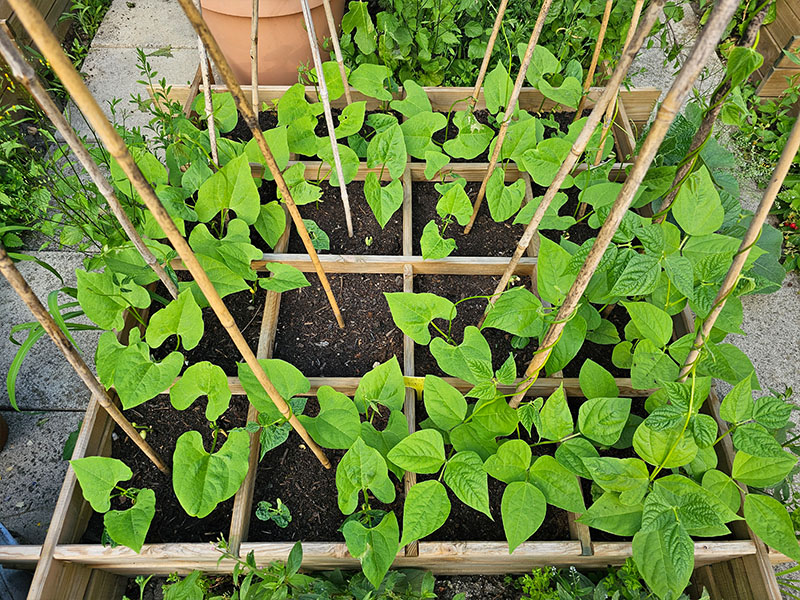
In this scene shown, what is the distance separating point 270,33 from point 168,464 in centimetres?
154

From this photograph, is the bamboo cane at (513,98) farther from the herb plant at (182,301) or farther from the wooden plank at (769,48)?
the wooden plank at (769,48)

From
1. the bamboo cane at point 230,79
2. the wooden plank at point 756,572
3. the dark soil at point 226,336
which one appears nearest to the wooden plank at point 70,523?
the dark soil at point 226,336

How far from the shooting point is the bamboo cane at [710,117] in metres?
1.09

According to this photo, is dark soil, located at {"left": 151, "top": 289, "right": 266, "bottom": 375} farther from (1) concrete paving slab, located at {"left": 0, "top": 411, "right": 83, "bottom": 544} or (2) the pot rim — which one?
(2) the pot rim

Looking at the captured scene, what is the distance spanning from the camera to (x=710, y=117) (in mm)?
1258

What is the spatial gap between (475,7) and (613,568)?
1843 millimetres

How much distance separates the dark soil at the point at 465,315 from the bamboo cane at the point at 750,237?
1.43 feet

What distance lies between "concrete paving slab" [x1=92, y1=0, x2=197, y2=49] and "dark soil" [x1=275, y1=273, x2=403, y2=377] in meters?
1.65

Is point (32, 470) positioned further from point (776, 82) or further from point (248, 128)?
point (776, 82)

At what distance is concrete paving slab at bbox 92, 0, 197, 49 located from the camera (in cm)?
262

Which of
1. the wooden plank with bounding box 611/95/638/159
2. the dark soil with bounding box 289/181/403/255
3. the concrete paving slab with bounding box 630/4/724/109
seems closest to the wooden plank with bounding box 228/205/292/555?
the dark soil with bounding box 289/181/403/255

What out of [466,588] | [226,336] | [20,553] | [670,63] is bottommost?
[466,588]

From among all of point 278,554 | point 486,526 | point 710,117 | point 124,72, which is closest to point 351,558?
point 278,554

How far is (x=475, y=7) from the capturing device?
2.07 metres
